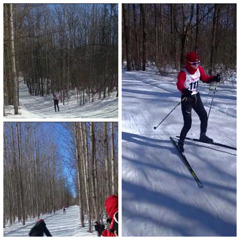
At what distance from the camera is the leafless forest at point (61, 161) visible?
3098 mm

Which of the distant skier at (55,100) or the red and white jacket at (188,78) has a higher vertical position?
the red and white jacket at (188,78)

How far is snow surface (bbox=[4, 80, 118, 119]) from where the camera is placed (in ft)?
10.1

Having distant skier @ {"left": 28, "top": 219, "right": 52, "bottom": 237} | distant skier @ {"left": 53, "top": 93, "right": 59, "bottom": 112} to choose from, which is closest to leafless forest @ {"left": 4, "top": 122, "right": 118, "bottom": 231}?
distant skier @ {"left": 28, "top": 219, "right": 52, "bottom": 237}

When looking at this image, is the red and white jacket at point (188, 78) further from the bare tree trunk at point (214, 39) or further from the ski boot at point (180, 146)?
the bare tree trunk at point (214, 39)

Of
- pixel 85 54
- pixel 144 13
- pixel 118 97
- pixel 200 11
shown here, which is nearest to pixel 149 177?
pixel 118 97

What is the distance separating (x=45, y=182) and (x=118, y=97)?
1.94 m

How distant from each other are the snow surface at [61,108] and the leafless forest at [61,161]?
0.39 ft

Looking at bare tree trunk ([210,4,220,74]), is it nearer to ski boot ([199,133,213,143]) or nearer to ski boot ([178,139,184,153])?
ski boot ([199,133,213,143])

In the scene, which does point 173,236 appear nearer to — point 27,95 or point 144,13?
point 27,95

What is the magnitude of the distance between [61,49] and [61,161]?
5.10 feet

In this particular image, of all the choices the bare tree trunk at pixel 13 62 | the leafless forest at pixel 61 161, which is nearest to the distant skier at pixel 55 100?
the leafless forest at pixel 61 161

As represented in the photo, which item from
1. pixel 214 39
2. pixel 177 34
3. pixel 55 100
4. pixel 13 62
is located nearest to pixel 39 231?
pixel 55 100

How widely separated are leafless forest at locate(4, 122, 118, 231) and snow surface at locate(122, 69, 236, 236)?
0.36m

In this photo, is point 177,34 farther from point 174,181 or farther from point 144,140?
point 174,181
